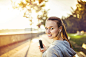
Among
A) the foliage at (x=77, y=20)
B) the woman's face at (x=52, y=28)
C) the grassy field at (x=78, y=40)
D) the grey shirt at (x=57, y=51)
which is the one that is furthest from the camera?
the grassy field at (x=78, y=40)

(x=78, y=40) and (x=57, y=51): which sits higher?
(x=57, y=51)

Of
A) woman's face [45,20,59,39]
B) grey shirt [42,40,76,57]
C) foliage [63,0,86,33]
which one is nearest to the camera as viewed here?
grey shirt [42,40,76,57]

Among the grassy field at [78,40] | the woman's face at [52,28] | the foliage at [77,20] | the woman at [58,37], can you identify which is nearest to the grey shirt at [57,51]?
the woman at [58,37]

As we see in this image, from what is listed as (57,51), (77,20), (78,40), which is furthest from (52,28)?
(78,40)

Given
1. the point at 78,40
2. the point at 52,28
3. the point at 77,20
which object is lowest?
the point at 78,40

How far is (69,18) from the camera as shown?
18.3 ft

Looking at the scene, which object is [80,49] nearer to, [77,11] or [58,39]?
[77,11]

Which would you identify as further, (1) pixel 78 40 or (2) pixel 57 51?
(1) pixel 78 40

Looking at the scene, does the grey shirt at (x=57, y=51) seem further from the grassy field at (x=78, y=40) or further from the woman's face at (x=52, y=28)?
the grassy field at (x=78, y=40)

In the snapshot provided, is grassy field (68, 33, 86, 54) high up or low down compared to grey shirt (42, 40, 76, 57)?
down

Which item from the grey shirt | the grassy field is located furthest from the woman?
the grassy field

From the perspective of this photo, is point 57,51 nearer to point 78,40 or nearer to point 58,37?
point 58,37

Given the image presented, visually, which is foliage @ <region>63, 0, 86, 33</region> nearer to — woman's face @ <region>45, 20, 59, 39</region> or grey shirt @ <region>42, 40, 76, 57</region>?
woman's face @ <region>45, 20, 59, 39</region>

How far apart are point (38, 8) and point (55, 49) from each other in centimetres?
363
